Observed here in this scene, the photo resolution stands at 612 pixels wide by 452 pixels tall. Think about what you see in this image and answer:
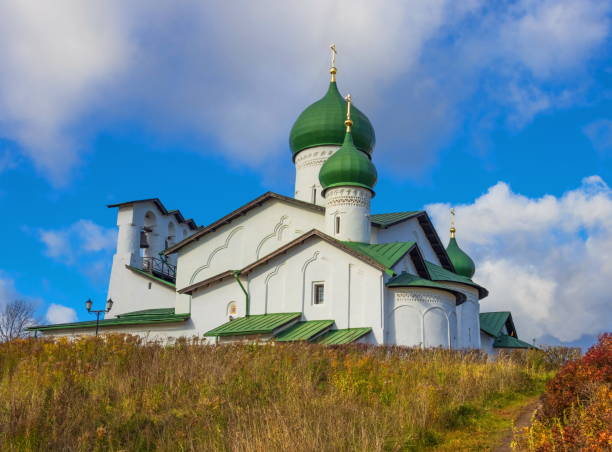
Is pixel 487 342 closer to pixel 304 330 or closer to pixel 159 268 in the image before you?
pixel 304 330

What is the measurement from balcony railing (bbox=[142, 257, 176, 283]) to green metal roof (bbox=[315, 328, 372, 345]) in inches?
509

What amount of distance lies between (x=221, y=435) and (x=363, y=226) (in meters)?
16.0

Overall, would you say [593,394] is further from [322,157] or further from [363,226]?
[322,157]

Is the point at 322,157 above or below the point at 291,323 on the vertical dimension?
above

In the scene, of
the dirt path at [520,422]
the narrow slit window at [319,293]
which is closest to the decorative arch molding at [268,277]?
the narrow slit window at [319,293]

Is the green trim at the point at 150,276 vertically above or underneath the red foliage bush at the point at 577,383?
above

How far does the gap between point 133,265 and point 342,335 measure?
46.2 ft

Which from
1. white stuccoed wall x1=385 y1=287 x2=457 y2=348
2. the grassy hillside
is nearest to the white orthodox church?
white stuccoed wall x1=385 y1=287 x2=457 y2=348

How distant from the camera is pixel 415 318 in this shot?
1920cm

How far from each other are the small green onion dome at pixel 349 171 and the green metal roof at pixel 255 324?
4.99 m

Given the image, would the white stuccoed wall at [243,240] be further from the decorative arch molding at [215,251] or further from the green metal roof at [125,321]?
the green metal roof at [125,321]

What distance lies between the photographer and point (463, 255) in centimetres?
2930

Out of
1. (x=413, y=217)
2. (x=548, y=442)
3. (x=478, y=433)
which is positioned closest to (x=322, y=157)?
(x=413, y=217)

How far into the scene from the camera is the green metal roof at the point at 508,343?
29672 millimetres
